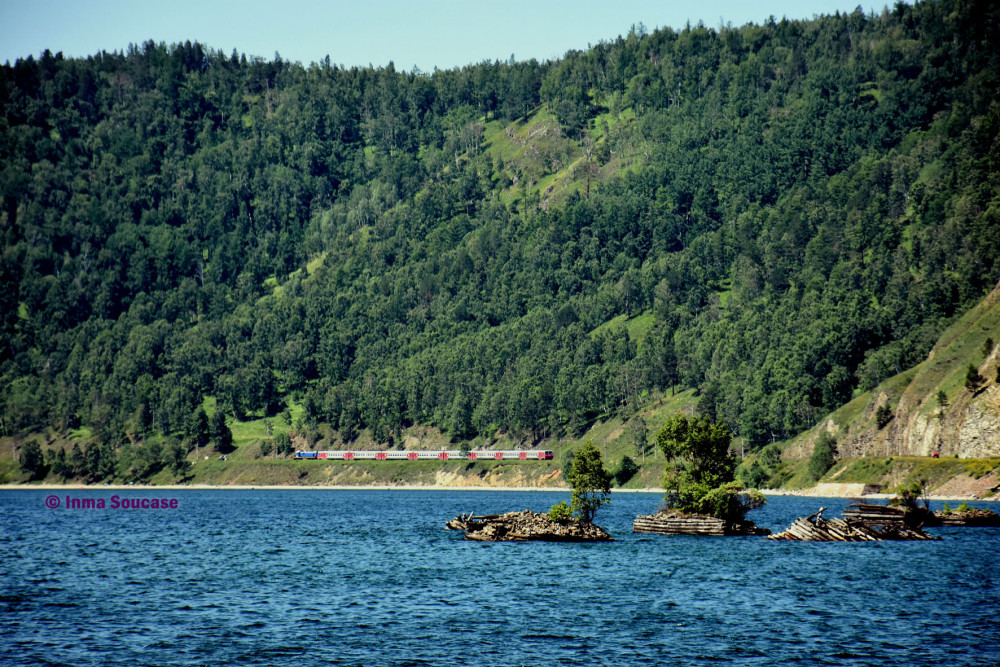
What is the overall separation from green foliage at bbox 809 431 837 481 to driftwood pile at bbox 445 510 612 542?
96.4 meters

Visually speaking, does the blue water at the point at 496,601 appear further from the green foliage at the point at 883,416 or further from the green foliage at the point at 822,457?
the green foliage at the point at 883,416

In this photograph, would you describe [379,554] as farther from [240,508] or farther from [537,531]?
[240,508]

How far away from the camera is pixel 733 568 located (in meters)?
83.4

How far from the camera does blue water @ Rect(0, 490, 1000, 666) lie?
52.2 meters

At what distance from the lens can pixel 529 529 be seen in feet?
351

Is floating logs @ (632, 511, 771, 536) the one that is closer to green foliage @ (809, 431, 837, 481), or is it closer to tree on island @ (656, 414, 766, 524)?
tree on island @ (656, 414, 766, 524)

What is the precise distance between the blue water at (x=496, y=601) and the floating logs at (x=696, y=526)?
2725 millimetres

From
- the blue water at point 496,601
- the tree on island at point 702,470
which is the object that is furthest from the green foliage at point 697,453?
the blue water at point 496,601

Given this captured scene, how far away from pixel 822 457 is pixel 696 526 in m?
91.3

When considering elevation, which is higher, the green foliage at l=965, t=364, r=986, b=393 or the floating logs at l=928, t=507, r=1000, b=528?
the green foliage at l=965, t=364, r=986, b=393

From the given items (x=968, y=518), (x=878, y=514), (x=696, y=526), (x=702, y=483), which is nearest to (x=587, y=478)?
(x=702, y=483)

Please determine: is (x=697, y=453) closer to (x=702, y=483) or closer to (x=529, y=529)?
(x=702, y=483)

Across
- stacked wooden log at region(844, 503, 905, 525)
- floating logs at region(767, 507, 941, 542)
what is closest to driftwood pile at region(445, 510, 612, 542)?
floating logs at region(767, 507, 941, 542)

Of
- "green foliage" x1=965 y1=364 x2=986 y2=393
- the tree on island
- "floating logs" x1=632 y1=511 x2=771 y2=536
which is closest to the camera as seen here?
the tree on island
